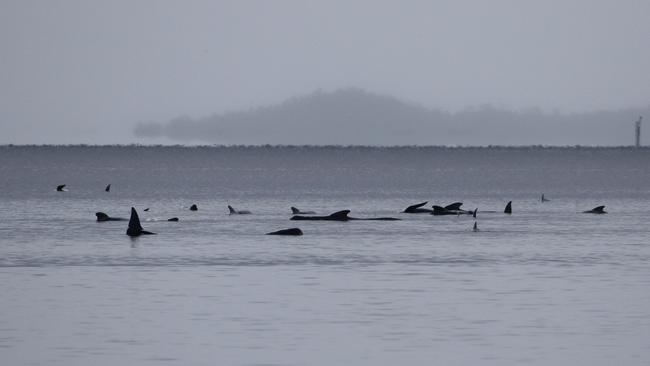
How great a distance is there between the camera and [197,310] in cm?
2931

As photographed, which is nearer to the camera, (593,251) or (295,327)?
(295,327)

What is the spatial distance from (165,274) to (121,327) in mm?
10465

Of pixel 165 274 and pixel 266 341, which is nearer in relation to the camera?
pixel 266 341

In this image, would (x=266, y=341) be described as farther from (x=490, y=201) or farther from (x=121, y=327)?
(x=490, y=201)

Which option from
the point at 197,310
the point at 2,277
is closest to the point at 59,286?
the point at 2,277

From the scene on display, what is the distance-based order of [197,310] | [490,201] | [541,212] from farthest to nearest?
[490,201]
[541,212]
[197,310]

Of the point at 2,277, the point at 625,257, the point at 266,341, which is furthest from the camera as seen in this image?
the point at 625,257

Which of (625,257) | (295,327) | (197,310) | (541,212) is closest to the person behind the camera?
(295,327)

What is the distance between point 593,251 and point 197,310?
19960 millimetres

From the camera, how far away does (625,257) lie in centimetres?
4297

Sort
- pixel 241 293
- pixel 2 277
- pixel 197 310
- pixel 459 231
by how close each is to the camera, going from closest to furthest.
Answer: pixel 197 310 < pixel 241 293 < pixel 2 277 < pixel 459 231

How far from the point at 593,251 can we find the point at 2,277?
1997cm

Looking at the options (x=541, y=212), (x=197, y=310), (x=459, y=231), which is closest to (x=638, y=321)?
(x=197, y=310)

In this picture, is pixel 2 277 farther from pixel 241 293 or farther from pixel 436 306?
pixel 436 306
